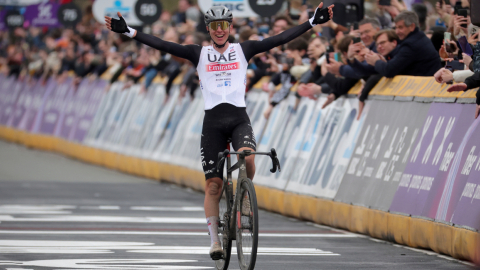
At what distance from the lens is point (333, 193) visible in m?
13.8

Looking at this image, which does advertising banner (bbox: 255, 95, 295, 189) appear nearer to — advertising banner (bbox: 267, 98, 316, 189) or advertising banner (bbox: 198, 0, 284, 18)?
advertising banner (bbox: 267, 98, 316, 189)

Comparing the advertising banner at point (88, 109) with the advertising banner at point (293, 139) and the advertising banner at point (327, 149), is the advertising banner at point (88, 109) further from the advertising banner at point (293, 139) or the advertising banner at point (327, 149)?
the advertising banner at point (327, 149)

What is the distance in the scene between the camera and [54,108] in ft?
102

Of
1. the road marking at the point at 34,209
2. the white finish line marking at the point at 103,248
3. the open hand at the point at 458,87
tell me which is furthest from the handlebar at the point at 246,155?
the road marking at the point at 34,209

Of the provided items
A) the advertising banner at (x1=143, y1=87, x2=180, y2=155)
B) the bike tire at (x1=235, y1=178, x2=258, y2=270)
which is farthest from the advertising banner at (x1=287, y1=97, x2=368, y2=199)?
the advertising banner at (x1=143, y1=87, x2=180, y2=155)

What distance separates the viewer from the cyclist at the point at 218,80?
9992 millimetres

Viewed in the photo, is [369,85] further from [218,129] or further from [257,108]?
[257,108]

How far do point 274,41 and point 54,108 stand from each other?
2173 cm

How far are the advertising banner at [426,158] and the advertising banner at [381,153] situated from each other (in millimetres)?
165

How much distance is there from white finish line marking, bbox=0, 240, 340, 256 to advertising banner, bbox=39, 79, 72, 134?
19.0 meters

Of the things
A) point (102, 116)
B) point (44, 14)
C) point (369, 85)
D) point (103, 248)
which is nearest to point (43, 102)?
point (44, 14)

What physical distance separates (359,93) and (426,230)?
10.1 ft

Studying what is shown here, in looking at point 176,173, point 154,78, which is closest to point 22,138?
point 154,78

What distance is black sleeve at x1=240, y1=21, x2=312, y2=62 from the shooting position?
1015 centimetres
